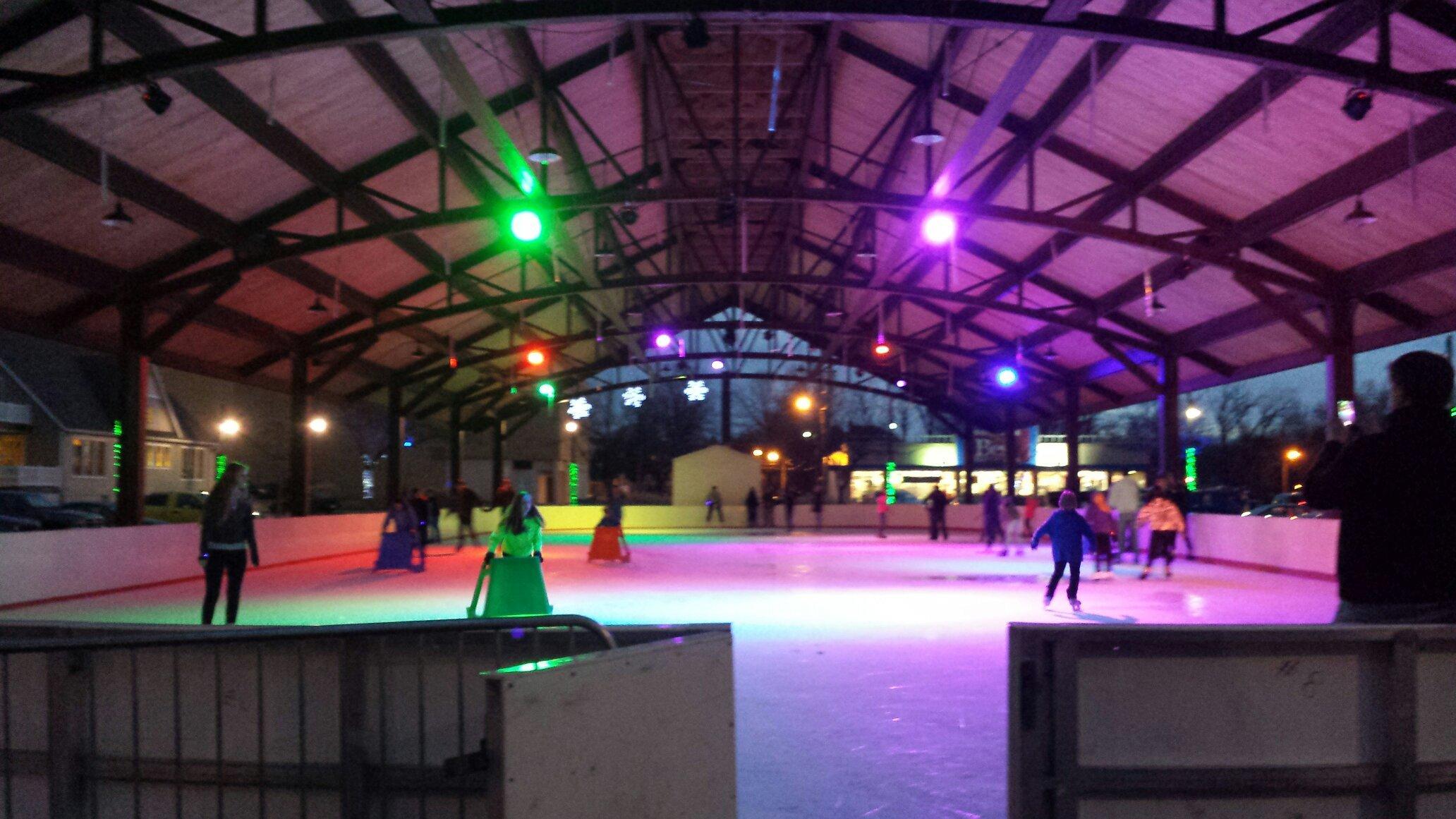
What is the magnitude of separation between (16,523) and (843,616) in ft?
65.3

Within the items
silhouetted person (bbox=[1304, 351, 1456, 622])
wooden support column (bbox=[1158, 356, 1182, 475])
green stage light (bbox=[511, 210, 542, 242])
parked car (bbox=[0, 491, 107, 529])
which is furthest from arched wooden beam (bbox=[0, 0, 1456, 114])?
parked car (bbox=[0, 491, 107, 529])

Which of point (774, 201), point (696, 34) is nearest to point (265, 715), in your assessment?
point (696, 34)

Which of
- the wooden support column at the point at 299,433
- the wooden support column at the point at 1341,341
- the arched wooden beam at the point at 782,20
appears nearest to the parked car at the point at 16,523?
the wooden support column at the point at 299,433

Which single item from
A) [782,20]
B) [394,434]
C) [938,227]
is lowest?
[394,434]

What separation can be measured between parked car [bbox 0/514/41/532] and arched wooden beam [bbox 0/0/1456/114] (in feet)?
56.1

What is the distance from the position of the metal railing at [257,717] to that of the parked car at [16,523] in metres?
21.9

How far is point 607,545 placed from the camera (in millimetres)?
21531

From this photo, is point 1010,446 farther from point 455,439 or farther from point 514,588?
point 514,588

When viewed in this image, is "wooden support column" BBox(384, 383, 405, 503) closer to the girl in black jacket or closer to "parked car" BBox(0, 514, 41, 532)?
"parked car" BBox(0, 514, 41, 532)

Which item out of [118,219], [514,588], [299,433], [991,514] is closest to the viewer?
[514,588]

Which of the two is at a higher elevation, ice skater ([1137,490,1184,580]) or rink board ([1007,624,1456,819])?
rink board ([1007,624,1456,819])

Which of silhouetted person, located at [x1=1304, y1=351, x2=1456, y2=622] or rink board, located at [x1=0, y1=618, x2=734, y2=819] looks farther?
rink board, located at [x1=0, y1=618, x2=734, y2=819]

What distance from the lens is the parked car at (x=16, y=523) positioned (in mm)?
22922

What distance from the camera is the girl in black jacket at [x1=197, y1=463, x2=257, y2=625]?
32.6ft
